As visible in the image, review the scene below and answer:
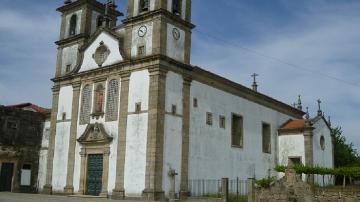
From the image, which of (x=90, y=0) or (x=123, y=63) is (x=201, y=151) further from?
(x=90, y=0)

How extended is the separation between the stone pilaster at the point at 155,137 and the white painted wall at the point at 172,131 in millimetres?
403


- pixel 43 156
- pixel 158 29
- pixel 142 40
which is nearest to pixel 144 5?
pixel 142 40

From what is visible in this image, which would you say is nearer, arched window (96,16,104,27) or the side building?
the side building

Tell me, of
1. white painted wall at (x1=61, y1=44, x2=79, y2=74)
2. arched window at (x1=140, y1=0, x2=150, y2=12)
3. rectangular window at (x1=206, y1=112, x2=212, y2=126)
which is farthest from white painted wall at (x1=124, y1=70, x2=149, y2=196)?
white painted wall at (x1=61, y1=44, x2=79, y2=74)

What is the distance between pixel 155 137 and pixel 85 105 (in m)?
7.36

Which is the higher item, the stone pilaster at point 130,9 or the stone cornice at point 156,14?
the stone pilaster at point 130,9

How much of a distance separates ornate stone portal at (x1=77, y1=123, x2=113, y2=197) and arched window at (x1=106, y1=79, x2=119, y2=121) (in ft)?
3.06

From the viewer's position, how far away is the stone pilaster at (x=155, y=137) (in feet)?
80.4

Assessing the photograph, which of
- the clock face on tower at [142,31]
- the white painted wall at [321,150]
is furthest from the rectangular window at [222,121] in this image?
the white painted wall at [321,150]

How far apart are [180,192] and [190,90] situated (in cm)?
641

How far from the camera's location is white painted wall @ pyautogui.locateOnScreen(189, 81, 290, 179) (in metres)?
28.0

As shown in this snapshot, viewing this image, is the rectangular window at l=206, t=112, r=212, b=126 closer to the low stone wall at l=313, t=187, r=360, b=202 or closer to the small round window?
the low stone wall at l=313, t=187, r=360, b=202

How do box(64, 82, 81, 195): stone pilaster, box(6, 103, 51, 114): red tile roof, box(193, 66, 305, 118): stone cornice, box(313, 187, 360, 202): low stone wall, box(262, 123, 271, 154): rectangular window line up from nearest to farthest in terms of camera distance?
box(313, 187, 360, 202): low stone wall
box(64, 82, 81, 195): stone pilaster
box(193, 66, 305, 118): stone cornice
box(262, 123, 271, 154): rectangular window
box(6, 103, 51, 114): red tile roof

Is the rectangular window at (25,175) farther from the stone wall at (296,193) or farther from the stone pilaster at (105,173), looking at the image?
the stone wall at (296,193)
